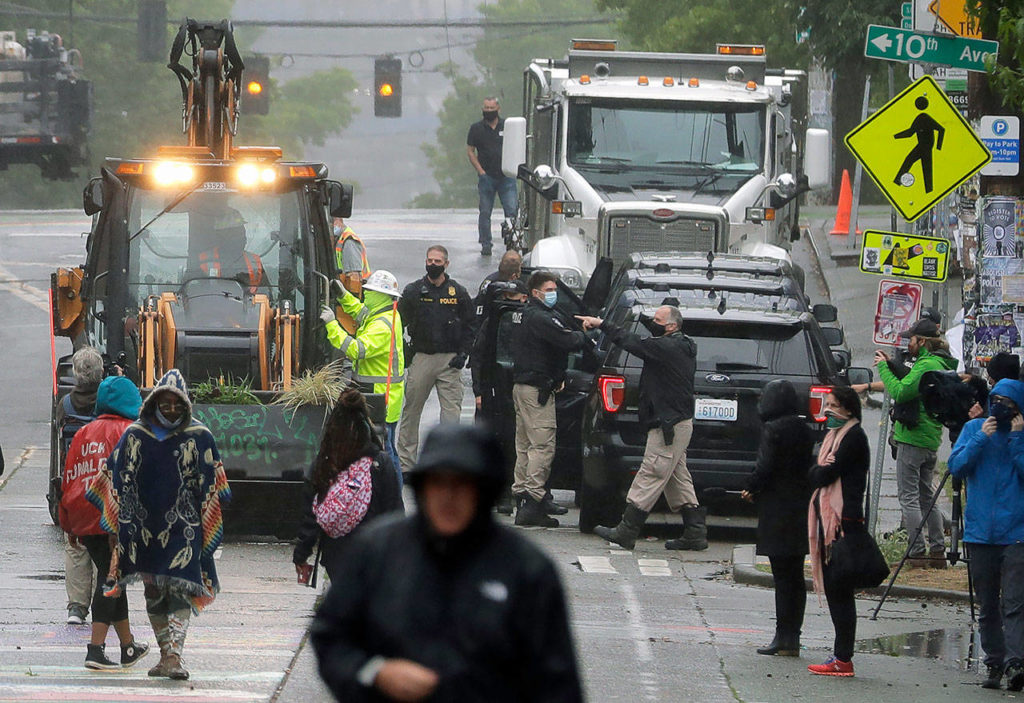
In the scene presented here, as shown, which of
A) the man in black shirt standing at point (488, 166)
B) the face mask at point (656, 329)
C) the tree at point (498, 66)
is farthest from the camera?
the tree at point (498, 66)

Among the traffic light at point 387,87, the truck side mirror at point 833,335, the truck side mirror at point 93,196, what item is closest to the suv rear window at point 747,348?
the truck side mirror at point 833,335

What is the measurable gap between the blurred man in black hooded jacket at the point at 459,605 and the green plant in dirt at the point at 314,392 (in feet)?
29.6

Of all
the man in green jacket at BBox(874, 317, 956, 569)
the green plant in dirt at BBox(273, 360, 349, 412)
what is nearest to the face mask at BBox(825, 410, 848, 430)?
the man in green jacket at BBox(874, 317, 956, 569)

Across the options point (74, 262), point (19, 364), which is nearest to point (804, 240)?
point (74, 262)

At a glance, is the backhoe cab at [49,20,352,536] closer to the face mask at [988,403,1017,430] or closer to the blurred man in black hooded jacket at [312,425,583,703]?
the face mask at [988,403,1017,430]

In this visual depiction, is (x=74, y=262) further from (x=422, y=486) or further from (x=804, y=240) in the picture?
(x=422, y=486)

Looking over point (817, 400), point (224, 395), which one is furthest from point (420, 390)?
point (817, 400)

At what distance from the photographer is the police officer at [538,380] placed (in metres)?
14.6

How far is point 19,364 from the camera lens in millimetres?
23891

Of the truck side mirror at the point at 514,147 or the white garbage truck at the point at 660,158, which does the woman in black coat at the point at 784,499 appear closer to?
the white garbage truck at the point at 660,158

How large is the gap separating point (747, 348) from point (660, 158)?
6399 millimetres

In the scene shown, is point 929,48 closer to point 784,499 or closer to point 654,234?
point 784,499

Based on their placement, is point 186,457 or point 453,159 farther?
point 453,159

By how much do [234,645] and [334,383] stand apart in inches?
146
